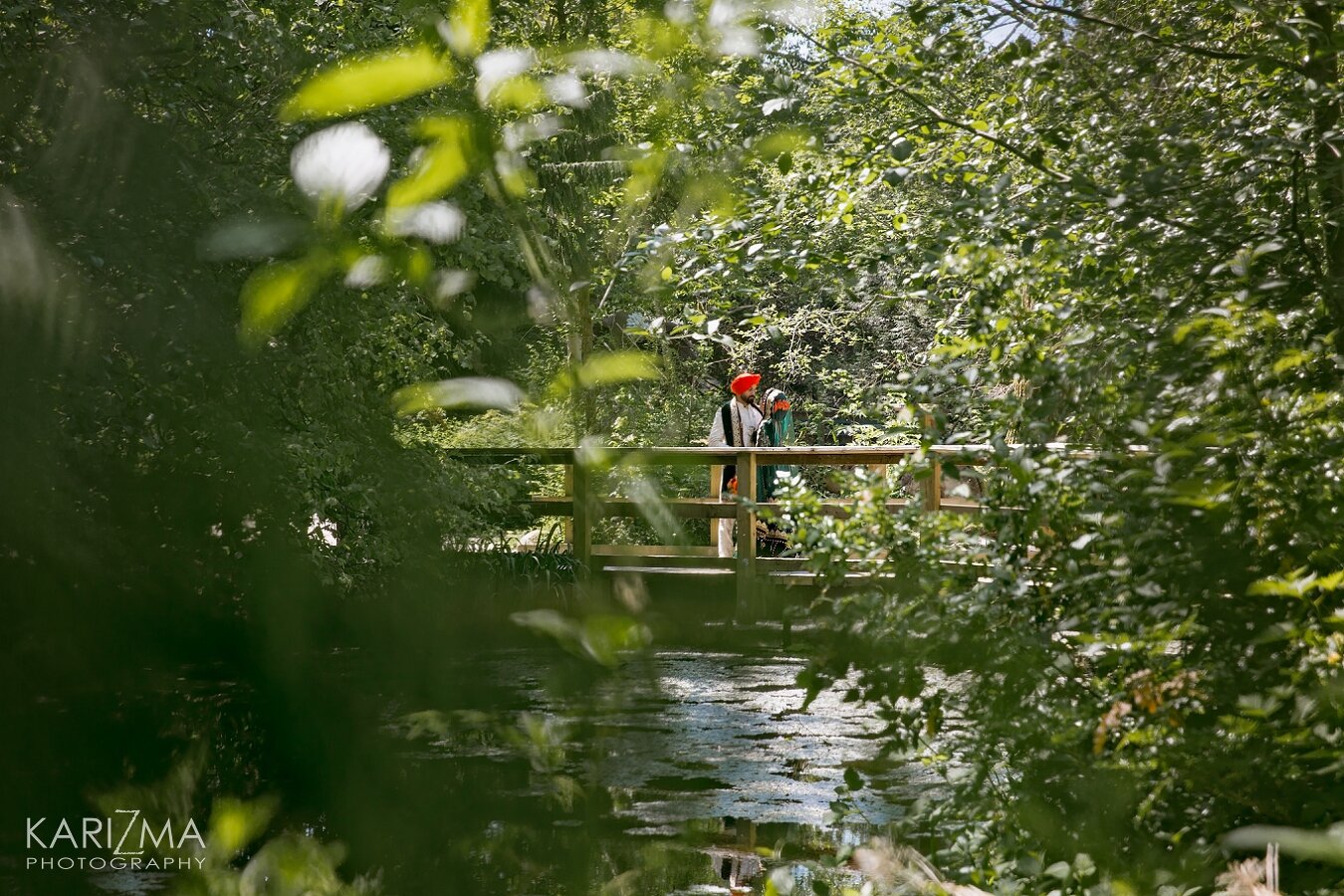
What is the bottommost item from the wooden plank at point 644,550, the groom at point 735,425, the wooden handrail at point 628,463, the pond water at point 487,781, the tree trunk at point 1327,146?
the pond water at point 487,781

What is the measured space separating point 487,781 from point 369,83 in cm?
113

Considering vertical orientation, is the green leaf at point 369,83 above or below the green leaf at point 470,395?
above

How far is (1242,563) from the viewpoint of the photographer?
171 centimetres

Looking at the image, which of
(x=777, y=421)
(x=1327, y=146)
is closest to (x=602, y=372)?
(x=1327, y=146)

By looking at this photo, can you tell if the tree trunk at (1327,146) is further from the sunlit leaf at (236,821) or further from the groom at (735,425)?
the groom at (735,425)

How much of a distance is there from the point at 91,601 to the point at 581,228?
3.31 m

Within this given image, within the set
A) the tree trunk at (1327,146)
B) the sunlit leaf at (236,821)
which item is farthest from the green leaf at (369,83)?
the tree trunk at (1327,146)

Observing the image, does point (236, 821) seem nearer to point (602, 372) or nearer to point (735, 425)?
point (602, 372)

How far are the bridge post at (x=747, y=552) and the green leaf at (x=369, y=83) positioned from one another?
816 centimetres

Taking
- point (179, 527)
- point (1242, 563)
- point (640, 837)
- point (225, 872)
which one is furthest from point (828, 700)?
point (225, 872)

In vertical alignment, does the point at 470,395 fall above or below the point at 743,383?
below

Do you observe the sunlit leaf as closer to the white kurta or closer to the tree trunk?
the tree trunk

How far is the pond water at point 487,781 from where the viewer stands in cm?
72

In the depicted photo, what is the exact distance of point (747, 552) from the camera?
8992mm
